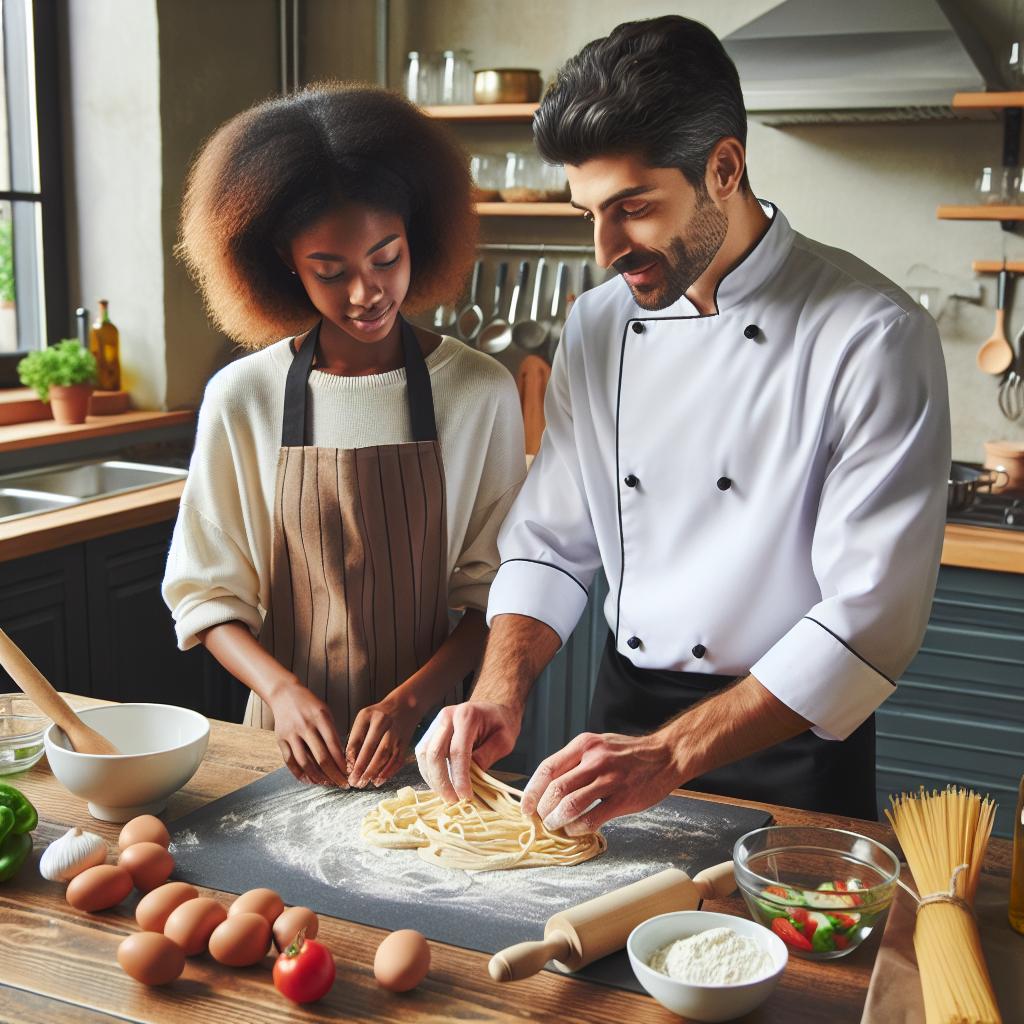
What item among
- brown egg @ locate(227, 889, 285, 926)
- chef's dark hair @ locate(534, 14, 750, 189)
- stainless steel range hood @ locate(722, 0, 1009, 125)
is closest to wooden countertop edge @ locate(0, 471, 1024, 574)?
stainless steel range hood @ locate(722, 0, 1009, 125)

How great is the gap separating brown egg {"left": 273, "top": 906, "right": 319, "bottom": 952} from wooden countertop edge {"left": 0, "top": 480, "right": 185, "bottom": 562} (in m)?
1.62

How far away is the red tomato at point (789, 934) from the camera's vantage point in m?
1.06

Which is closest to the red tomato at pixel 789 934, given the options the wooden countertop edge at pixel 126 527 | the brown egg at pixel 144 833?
the brown egg at pixel 144 833

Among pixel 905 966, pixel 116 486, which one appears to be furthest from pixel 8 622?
pixel 905 966

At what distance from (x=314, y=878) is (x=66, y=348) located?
260cm

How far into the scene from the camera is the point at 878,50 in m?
3.06

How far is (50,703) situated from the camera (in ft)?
4.38

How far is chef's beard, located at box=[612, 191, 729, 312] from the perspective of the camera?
1.44 meters

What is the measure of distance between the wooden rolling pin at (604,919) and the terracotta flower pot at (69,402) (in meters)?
2.69

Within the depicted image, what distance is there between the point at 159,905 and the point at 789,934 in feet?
1.84

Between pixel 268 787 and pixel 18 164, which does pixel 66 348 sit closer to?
pixel 18 164

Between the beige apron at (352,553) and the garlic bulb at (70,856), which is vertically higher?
the beige apron at (352,553)

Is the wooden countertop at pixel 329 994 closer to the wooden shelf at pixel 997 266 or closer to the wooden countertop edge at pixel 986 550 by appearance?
the wooden countertop edge at pixel 986 550

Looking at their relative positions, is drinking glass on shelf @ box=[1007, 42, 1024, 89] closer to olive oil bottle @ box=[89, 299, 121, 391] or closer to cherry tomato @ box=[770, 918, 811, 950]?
olive oil bottle @ box=[89, 299, 121, 391]
